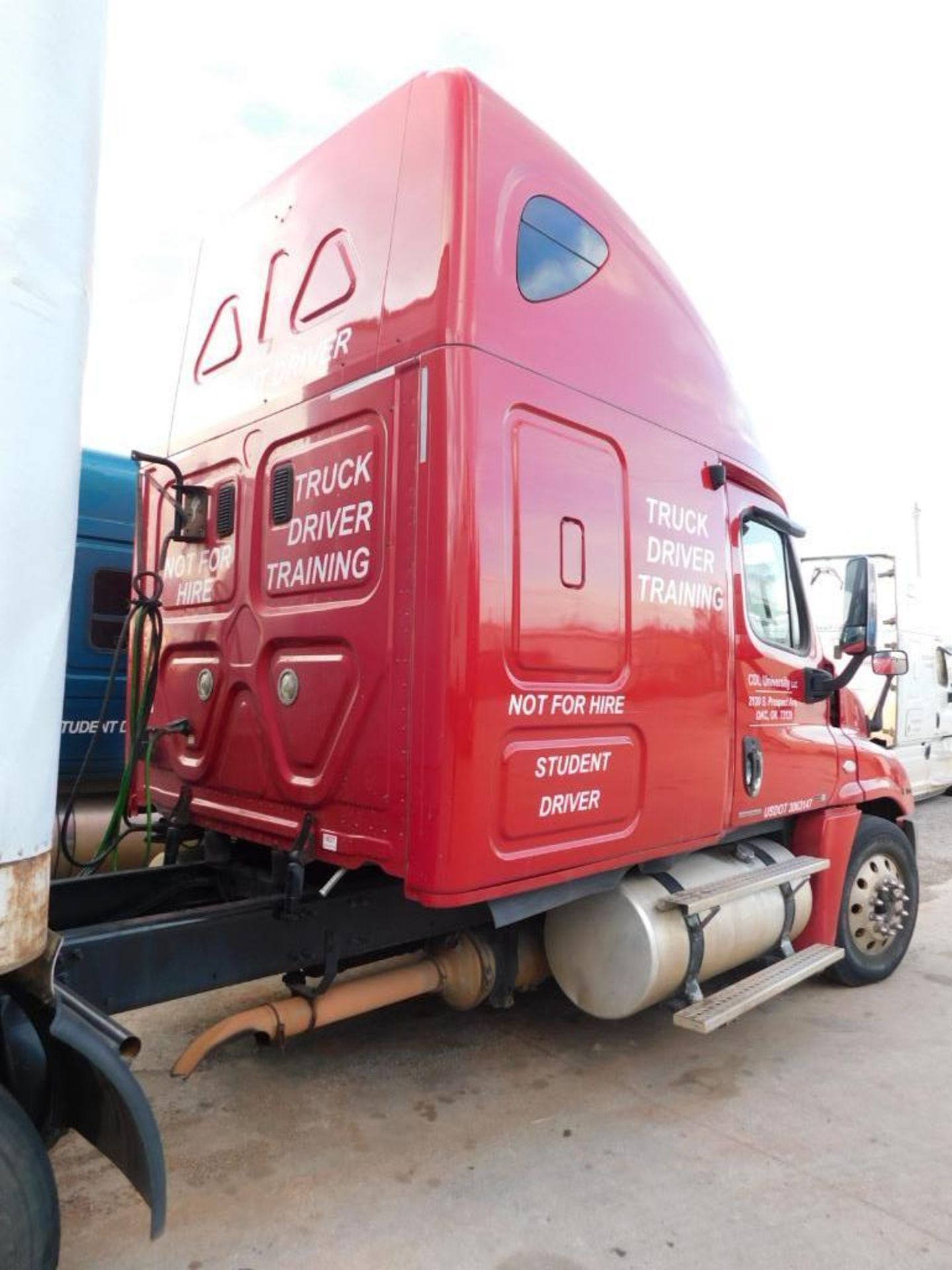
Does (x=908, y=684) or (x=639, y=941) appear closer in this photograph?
(x=639, y=941)

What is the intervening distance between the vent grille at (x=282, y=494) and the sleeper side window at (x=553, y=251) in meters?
1.09

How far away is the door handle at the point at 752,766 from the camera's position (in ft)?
13.3

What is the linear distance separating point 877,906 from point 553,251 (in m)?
3.93

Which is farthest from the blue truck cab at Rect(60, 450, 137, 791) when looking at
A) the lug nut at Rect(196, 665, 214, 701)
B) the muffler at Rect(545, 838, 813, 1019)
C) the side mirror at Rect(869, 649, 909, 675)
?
the side mirror at Rect(869, 649, 909, 675)

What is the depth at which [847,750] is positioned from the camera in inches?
193

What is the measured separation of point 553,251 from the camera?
10.5ft

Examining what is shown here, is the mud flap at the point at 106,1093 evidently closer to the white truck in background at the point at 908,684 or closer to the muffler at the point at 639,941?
the muffler at the point at 639,941

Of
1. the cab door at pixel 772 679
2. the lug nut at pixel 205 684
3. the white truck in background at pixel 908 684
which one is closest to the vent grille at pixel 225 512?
the lug nut at pixel 205 684

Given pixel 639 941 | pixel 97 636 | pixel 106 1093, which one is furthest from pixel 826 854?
pixel 97 636

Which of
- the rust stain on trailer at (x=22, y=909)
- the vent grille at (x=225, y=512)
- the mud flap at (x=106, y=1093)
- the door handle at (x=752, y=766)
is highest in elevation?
the vent grille at (x=225, y=512)

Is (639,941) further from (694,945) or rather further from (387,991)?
(387,991)

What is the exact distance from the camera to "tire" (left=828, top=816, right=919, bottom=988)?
489 centimetres

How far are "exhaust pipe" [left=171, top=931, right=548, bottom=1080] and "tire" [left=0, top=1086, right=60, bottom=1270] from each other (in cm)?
96

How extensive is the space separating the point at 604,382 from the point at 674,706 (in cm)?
128
